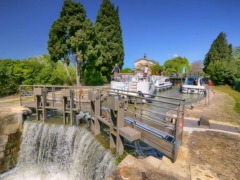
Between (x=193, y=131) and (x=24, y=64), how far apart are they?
16.5 meters

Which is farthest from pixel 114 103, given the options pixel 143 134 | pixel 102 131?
pixel 102 131

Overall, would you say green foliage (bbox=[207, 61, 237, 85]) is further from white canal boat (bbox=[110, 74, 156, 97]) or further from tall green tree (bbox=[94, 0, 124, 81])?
white canal boat (bbox=[110, 74, 156, 97])

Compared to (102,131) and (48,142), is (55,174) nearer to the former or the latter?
(48,142)

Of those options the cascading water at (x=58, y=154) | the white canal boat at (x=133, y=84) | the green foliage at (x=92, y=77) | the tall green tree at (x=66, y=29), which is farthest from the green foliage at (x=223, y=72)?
the cascading water at (x=58, y=154)

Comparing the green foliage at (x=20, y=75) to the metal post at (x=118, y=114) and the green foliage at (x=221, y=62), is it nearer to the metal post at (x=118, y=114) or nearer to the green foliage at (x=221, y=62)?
the metal post at (x=118, y=114)

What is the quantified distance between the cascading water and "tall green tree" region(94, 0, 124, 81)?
48.3ft

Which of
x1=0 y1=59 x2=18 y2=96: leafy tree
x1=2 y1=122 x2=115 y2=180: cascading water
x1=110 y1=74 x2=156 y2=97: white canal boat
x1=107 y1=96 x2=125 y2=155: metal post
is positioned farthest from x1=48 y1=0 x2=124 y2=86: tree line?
x1=107 y1=96 x2=125 y2=155: metal post

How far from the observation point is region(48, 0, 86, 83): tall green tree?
1817cm

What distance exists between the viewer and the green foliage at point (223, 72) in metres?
29.0

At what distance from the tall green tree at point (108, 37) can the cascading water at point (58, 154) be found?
48.3 feet

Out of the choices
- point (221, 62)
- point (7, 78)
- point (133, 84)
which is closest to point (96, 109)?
point (133, 84)

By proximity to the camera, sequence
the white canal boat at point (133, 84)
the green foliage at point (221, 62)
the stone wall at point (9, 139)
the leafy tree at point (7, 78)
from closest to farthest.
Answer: the stone wall at point (9, 139)
the leafy tree at point (7, 78)
the white canal boat at point (133, 84)
the green foliage at point (221, 62)

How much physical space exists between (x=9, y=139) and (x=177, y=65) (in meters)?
61.6

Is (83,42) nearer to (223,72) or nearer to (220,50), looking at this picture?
(223,72)
